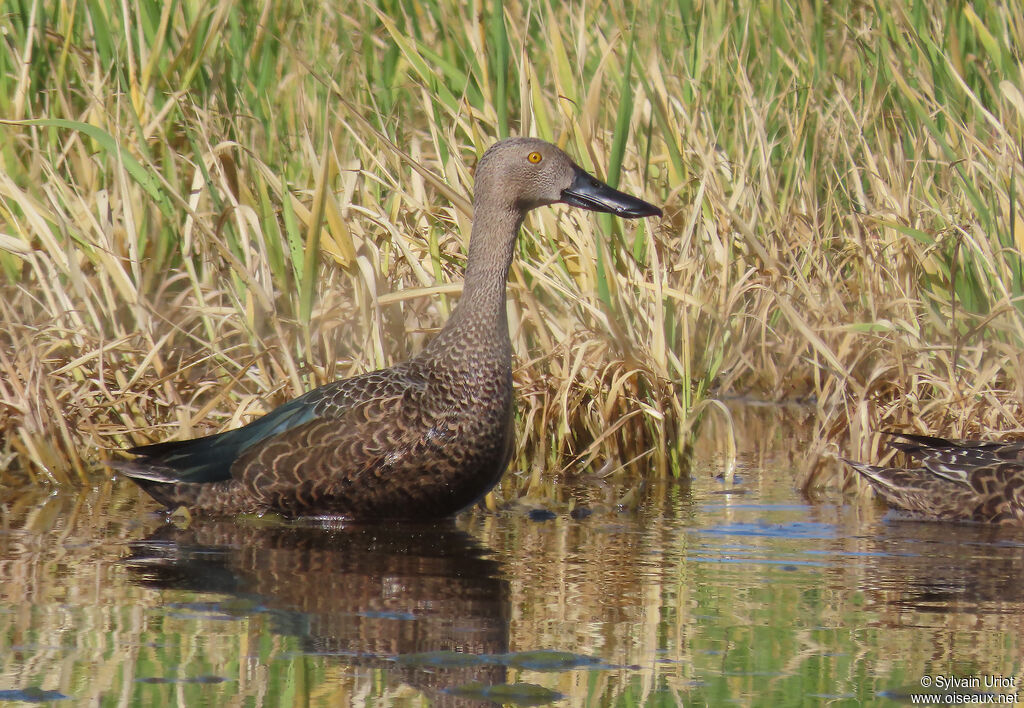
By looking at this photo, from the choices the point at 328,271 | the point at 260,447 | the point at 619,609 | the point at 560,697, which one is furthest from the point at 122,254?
the point at 560,697

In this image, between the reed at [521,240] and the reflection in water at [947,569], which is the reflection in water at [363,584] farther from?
the reflection in water at [947,569]

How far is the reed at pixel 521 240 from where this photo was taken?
21.3 feet

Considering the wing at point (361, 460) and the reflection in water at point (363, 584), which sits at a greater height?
the wing at point (361, 460)

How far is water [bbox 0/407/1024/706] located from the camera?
3.53 m

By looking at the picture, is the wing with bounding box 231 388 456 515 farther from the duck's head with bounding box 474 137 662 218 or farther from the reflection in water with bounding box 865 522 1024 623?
the reflection in water with bounding box 865 522 1024 623

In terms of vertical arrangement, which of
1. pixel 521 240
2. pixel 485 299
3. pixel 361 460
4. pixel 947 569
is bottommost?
pixel 947 569

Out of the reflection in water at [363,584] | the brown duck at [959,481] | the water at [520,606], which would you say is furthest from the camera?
the brown duck at [959,481]

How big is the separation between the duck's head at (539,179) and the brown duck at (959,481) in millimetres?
1396

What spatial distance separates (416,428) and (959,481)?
2.09 metres

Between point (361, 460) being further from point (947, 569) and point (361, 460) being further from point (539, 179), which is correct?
point (947, 569)

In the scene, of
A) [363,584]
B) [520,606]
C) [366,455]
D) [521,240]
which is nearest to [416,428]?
[366,455]

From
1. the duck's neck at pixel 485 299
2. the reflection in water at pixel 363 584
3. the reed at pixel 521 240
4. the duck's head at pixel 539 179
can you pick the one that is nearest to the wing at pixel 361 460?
the reflection in water at pixel 363 584

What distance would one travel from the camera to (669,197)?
7.34 meters

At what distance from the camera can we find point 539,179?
597cm
